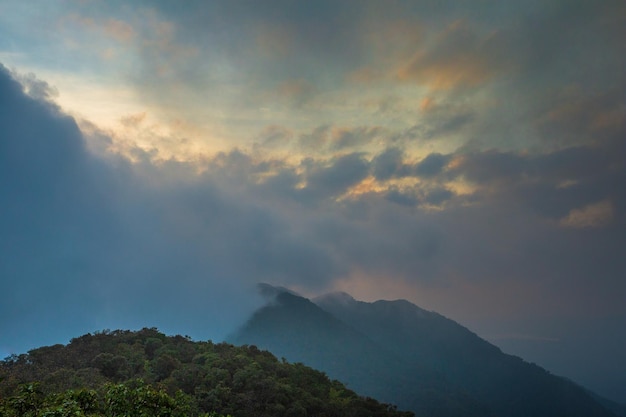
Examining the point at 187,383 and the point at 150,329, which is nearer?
the point at 187,383

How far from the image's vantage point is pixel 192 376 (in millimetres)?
70438

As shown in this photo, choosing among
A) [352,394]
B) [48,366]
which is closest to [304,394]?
[352,394]

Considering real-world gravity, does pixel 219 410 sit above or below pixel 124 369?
below

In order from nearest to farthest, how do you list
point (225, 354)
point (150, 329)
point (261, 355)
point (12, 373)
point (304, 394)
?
point (12, 373) → point (304, 394) → point (225, 354) → point (261, 355) → point (150, 329)

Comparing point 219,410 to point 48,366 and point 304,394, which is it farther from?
point 48,366

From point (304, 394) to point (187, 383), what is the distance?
861 inches

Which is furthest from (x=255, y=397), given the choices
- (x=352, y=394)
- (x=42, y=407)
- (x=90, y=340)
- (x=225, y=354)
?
(x=42, y=407)

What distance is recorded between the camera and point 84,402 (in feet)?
80.3

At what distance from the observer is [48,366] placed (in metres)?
68.5

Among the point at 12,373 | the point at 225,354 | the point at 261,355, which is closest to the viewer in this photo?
the point at 12,373

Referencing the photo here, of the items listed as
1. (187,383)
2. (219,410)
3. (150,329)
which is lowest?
(219,410)

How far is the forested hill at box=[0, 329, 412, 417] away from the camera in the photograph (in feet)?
194

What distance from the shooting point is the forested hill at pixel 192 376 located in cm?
5928

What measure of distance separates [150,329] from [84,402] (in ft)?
284
